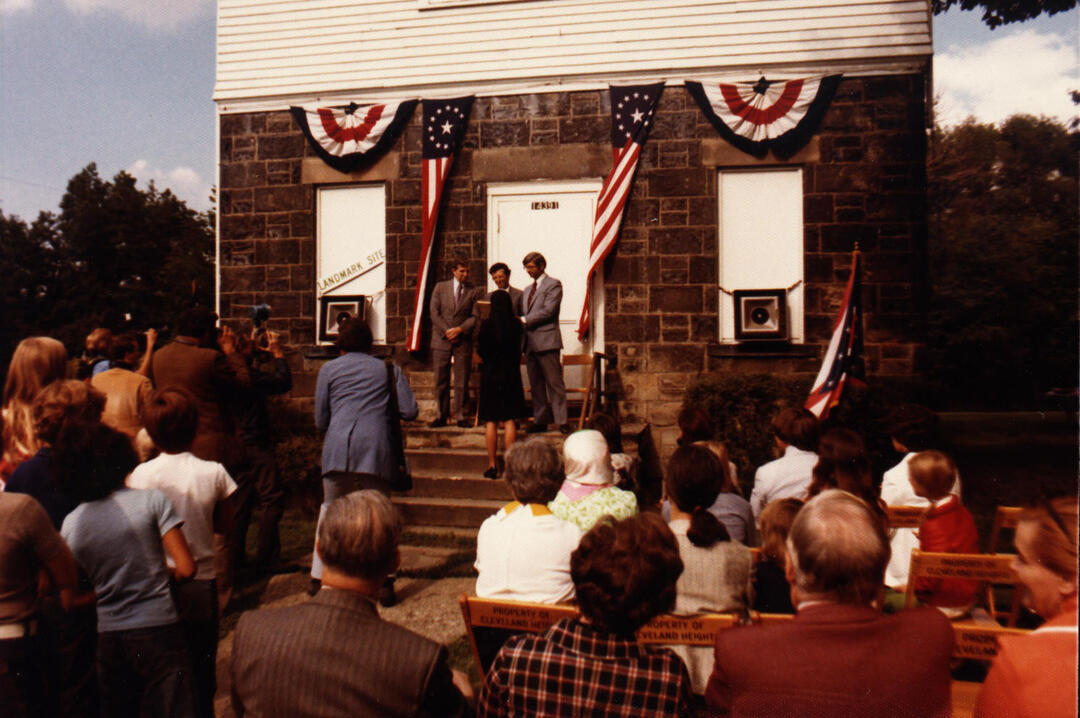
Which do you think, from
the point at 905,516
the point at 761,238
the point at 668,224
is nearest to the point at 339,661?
the point at 905,516

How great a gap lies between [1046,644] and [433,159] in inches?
339

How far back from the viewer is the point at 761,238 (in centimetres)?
894

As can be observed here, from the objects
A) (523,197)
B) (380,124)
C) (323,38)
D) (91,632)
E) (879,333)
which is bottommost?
(91,632)

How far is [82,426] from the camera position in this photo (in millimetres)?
2791

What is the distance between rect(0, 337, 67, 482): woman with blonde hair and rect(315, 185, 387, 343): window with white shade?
19.7ft

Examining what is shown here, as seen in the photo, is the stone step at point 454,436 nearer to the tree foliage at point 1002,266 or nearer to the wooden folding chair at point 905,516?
the wooden folding chair at point 905,516

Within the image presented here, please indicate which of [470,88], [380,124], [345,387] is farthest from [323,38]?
[345,387]

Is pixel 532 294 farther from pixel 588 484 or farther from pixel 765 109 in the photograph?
pixel 588 484

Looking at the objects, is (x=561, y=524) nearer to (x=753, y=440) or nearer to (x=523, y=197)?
(x=753, y=440)

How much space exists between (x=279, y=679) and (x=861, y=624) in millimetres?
1422

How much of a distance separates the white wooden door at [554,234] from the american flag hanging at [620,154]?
0.29 m

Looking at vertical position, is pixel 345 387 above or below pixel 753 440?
above

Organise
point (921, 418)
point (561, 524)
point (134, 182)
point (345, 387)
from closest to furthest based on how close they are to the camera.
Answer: point (561, 524)
point (921, 418)
point (345, 387)
point (134, 182)

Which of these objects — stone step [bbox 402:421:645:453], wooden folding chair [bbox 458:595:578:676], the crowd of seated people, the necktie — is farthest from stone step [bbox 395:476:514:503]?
wooden folding chair [bbox 458:595:578:676]
